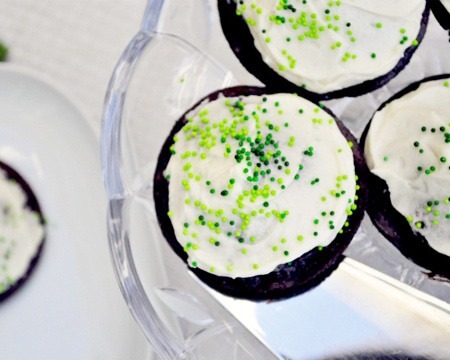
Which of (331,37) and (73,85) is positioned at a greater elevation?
(331,37)

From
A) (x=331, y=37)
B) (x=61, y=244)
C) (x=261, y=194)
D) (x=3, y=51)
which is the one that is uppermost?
(x=331, y=37)

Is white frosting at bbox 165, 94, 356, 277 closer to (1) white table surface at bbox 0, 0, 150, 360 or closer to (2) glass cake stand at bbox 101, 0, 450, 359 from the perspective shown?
(2) glass cake stand at bbox 101, 0, 450, 359

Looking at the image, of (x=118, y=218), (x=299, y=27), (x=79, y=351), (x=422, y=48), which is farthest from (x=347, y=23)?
(x=79, y=351)

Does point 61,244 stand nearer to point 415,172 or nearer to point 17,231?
point 17,231

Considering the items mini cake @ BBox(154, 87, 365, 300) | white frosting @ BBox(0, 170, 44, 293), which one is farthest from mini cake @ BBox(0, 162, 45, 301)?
mini cake @ BBox(154, 87, 365, 300)

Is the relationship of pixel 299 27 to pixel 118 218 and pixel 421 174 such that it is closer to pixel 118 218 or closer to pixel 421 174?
pixel 421 174

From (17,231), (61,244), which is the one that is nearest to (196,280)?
(61,244)
